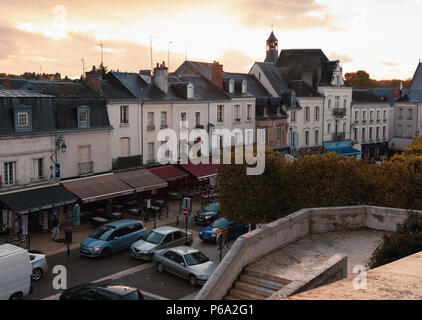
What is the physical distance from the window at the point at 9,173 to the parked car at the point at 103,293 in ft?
35.5

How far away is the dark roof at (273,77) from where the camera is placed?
4697 cm

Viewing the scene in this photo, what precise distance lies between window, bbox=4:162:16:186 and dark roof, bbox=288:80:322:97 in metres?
32.3

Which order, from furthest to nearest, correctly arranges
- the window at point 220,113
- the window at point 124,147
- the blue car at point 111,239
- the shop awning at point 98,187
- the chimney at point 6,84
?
the window at point 220,113 → the window at point 124,147 → the chimney at point 6,84 → the shop awning at point 98,187 → the blue car at point 111,239

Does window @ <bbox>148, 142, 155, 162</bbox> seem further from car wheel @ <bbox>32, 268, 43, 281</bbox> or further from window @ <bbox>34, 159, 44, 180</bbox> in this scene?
car wheel @ <bbox>32, 268, 43, 281</bbox>

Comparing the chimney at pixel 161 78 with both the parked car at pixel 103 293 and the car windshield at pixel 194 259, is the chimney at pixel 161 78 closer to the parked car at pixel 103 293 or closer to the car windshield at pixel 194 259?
the car windshield at pixel 194 259

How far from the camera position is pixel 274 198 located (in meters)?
20.3

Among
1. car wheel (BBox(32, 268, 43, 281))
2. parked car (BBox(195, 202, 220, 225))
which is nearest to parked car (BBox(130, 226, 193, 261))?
car wheel (BBox(32, 268, 43, 281))

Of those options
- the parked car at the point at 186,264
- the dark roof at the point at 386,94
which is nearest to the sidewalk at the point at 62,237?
the parked car at the point at 186,264

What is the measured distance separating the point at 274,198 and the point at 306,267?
8.33m

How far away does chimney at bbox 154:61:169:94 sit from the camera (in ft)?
113

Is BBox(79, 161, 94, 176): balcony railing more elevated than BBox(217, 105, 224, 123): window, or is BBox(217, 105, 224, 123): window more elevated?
BBox(217, 105, 224, 123): window
